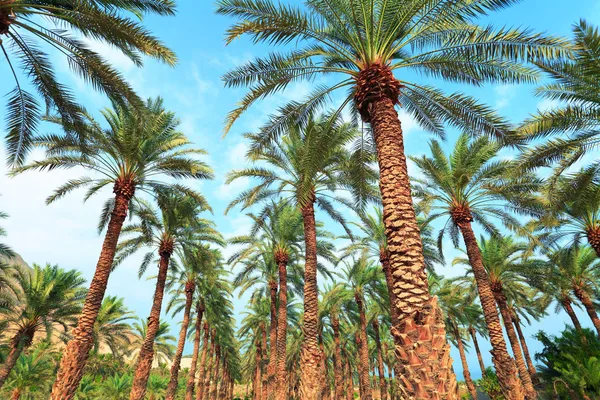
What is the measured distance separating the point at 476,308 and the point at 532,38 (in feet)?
97.9

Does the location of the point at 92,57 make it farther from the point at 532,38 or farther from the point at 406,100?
the point at 532,38

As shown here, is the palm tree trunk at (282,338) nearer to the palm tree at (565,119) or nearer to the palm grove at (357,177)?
the palm grove at (357,177)

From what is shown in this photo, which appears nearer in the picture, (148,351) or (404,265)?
(404,265)

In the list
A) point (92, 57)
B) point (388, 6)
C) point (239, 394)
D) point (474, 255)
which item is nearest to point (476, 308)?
point (474, 255)

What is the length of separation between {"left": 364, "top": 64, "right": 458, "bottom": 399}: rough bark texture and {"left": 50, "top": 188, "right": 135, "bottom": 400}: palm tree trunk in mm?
10083

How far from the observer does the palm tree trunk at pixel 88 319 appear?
1099 centimetres

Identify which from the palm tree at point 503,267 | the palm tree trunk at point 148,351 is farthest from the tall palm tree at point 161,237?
the palm tree at point 503,267

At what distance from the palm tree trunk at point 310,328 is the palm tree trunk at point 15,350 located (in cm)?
1793

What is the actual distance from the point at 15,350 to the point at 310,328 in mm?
18530

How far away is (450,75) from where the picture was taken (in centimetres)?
1020

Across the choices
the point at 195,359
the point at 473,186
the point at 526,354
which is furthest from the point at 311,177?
the point at 526,354

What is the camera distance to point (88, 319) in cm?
1179

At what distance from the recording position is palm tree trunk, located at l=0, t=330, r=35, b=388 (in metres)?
20.2

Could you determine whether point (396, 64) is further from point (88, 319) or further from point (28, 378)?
point (28, 378)
